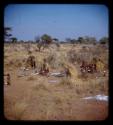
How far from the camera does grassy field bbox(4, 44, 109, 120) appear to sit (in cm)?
234

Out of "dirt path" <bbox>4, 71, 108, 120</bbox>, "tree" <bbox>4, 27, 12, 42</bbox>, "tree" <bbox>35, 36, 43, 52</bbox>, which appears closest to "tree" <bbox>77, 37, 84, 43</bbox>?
"tree" <bbox>35, 36, 43, 52</bbox>

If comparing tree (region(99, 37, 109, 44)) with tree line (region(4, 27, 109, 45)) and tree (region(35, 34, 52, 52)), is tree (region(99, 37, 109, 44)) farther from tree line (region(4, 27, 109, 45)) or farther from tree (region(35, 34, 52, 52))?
tree (region(35, 34, 52, 52))

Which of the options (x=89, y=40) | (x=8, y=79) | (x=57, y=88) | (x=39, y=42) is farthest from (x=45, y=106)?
(x=89, y=40)

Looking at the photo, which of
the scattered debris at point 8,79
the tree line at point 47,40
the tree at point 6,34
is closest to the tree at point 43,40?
the tree line at point 47,40

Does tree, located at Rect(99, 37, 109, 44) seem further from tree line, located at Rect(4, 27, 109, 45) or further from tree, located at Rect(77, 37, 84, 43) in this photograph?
tree, located at Rect(77, 37, 84, 43)

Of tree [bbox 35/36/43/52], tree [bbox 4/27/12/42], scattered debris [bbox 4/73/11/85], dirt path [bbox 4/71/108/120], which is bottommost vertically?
dirt path [bbox 4/71/108/120]

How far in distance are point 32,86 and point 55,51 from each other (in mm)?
366

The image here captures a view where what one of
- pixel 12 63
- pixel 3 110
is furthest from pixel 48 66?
pixel 3 110

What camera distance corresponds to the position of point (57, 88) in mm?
2334

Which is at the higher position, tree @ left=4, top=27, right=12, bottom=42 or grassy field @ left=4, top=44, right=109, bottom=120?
tree @ left=4, top=27, right=12, bottom=42

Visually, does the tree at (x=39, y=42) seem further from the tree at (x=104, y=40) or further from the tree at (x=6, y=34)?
the tree at (x=104, y=40)

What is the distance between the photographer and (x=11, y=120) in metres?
2.35

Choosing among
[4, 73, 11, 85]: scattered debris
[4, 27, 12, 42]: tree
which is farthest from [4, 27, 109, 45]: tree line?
[4, 73, 11, 85]: scattered debris

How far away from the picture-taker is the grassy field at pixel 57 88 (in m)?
2.34
